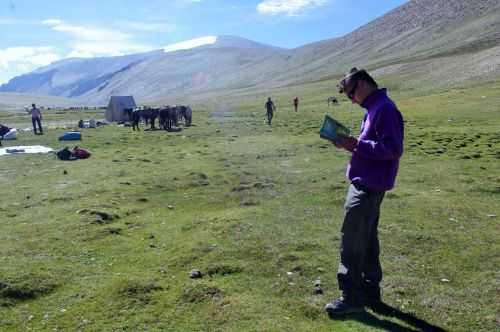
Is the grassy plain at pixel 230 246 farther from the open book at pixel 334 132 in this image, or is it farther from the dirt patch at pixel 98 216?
the open book at pixel 334 132

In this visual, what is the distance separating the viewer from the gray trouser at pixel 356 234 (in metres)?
6.48

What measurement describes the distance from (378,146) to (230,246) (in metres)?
4.51

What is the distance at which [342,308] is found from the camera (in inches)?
261

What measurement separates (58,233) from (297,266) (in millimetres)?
5635

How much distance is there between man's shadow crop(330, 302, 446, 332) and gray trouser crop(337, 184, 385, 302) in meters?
0.25

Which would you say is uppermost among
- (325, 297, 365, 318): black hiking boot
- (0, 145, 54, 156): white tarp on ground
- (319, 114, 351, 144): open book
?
(319, 114, 351, 144): open book

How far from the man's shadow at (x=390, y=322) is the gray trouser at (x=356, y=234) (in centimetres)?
25

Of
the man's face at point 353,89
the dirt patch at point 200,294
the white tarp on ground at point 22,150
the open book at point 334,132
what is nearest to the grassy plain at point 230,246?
the dirt patch at point 200,294

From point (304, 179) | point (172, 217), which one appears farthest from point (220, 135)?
point (172, 217)

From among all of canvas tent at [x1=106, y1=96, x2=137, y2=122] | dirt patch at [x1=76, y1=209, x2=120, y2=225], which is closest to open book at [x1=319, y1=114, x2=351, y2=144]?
dirt patch at [x1=76, y1=209, x2=120, y2=225]

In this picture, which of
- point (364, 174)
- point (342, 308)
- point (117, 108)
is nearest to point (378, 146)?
point (364, 174)

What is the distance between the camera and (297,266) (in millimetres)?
8477

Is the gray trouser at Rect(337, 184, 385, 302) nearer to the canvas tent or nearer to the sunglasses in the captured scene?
the sunglasses

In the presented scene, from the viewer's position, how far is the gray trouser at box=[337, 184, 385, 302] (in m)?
6.48
